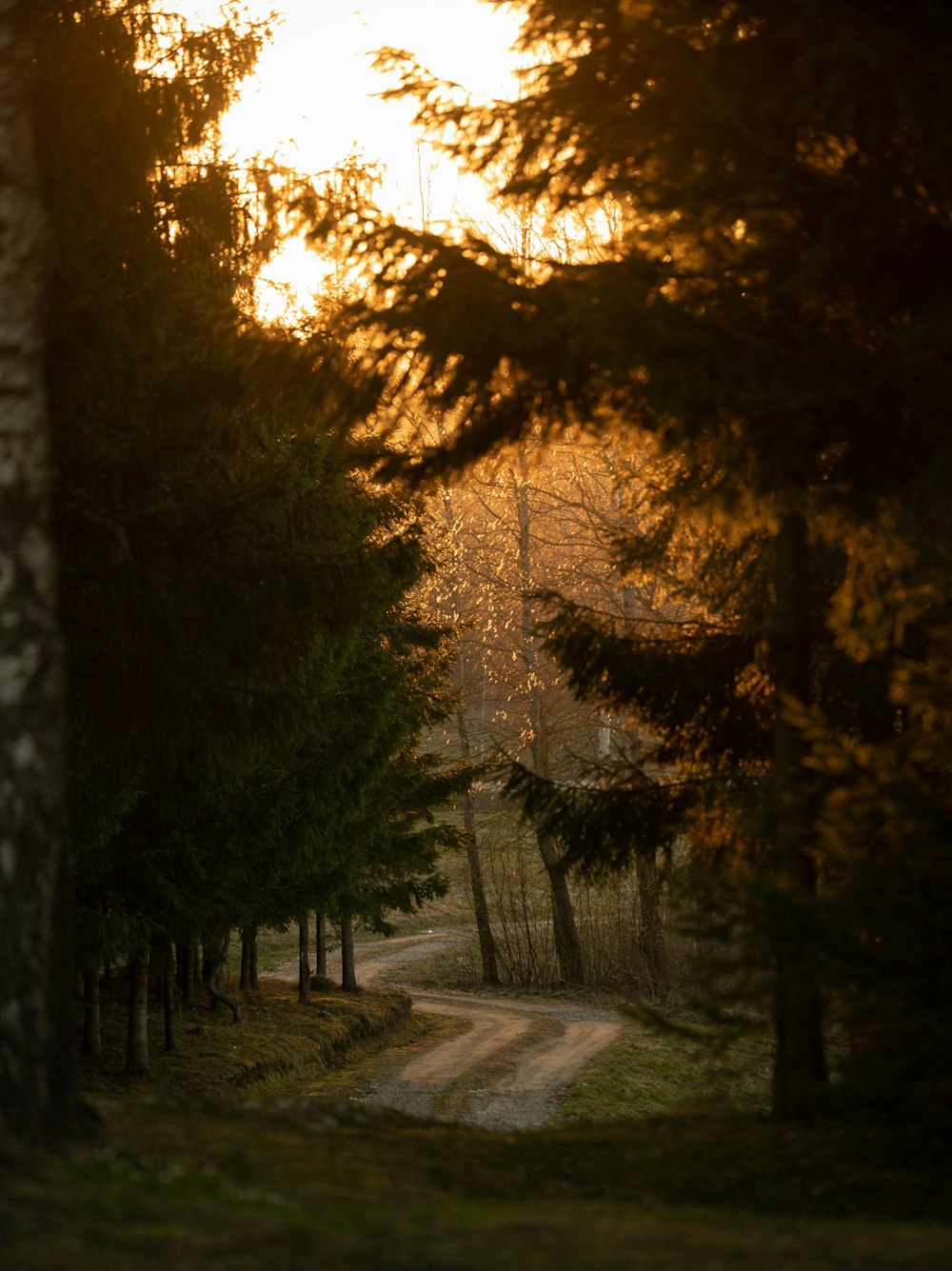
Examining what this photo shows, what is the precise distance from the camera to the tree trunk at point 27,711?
5.23 meters

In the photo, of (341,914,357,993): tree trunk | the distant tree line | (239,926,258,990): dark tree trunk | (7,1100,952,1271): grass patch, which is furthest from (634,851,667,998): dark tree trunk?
(7,1100,952,1271): grass patch

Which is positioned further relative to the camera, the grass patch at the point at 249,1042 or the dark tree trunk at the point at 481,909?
the dark tree trunk at the point at 481,909

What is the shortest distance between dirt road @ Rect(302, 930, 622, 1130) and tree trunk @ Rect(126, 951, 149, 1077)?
300 centimetres

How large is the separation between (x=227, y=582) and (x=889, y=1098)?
5458mm

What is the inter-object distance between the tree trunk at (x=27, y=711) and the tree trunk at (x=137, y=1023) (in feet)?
34.3

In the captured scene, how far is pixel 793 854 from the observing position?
7281 millimetres

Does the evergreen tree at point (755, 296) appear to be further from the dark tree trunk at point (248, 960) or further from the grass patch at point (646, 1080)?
the dark tree trunk at point (248, 960)

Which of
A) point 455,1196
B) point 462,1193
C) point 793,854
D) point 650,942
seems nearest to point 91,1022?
point 793,854

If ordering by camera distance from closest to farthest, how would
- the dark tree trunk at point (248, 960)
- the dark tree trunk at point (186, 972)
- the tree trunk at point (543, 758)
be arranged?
1. the dark tree trunk at point (186, 972)
2. the dark tree trunk at point (248, 960)
3. the tree trunk at point (543, 758)

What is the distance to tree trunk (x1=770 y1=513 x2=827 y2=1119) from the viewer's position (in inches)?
233

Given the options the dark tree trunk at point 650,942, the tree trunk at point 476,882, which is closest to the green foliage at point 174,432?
the dark tree trunk at point 650,942

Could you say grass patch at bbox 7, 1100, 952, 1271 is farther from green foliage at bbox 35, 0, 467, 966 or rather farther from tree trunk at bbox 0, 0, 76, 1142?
green foliage at bbox 35, 0, 467, 966

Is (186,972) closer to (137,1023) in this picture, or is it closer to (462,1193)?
(137,1023)

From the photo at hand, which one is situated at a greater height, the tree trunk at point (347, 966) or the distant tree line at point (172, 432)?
the distant tree line at point (172, 432)
